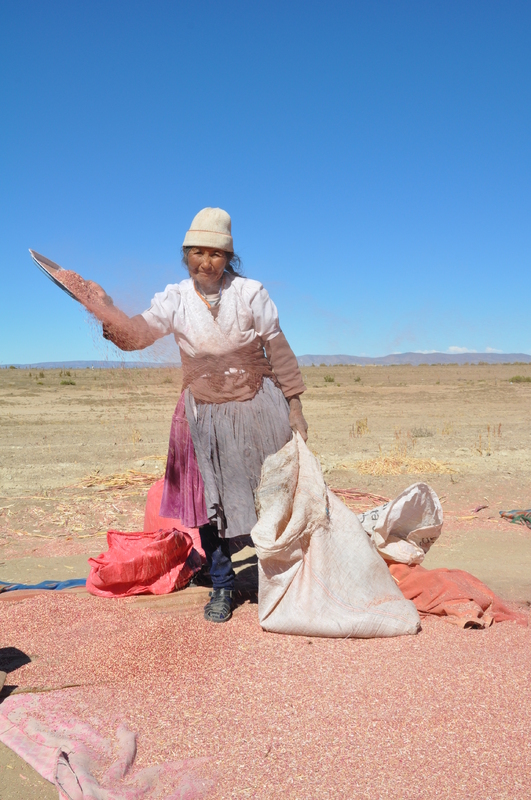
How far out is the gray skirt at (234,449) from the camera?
3.27m

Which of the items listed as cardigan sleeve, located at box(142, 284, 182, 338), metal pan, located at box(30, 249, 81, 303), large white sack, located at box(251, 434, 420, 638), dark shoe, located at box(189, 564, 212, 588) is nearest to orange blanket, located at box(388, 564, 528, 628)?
large white sack, located at box(251, 434, 420, 638)

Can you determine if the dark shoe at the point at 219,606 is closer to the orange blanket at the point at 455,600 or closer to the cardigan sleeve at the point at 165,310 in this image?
the orange blanket at the point at 455,600

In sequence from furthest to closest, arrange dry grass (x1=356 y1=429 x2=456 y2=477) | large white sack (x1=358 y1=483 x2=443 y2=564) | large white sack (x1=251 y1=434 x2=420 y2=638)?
dry grass (x1=356 y1=429 x2=456 y2=477), large white sack (x1=358 y1=483 x2=443 y2=564), large white sack (x1=251 y1=434 x2=420 y2=638)

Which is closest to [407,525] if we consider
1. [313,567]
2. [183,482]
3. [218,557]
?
[313,567]

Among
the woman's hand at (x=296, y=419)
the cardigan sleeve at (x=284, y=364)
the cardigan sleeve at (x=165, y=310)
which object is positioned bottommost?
the woman's hand at (x=296, y=419)

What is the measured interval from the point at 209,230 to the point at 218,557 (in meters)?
1.64

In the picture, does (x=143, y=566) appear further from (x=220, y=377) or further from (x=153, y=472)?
(x=153, y=472)

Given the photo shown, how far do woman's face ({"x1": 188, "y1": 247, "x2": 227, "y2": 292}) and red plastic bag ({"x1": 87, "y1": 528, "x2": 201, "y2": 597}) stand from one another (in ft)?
4.88

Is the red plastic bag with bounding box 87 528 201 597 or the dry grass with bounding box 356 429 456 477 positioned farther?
the dry grass with bounding box 356 429 456 477

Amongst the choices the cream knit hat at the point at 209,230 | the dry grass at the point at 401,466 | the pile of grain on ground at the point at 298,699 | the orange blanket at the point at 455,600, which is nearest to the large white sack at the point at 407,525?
the orange blanket at the point at 455,600

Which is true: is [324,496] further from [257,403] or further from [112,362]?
[112,362]

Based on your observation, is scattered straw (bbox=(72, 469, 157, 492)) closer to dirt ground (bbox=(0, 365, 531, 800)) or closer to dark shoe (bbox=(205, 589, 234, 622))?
dirt ground (bbox=(0, 365, 531, 800))

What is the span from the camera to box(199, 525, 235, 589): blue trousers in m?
3.42

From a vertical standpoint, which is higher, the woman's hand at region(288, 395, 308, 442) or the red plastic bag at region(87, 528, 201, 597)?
the woman's hand at region(288, 395, 308, 442)
